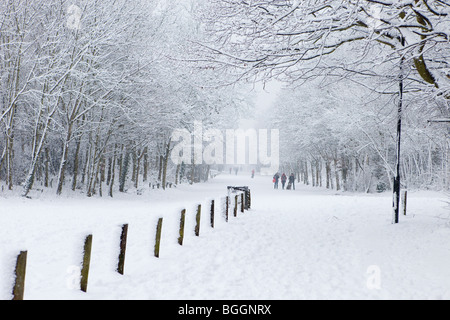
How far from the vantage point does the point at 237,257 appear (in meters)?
6.65

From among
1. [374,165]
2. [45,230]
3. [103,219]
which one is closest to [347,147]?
[374,165]

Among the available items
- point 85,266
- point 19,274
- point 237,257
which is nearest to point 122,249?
point 85,266

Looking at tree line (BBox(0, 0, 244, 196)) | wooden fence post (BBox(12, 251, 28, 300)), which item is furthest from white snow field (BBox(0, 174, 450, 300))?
tree line (BBox(0, 0, 244, 196))

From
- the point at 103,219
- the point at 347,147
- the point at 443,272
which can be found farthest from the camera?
the point at 347,147

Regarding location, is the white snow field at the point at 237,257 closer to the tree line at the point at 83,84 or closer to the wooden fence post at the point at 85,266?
the wooden fence post at the point at 85,266

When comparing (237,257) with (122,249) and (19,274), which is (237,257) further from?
(19,274)

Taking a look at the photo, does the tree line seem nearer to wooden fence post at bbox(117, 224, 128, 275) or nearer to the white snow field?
the white snow field

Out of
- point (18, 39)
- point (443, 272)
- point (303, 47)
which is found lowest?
point (443, 272)

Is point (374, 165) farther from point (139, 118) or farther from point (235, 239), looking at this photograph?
point (235, 239)

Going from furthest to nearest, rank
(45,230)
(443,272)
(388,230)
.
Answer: (388,230) < (45,230) < (443,272)

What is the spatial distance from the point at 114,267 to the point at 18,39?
1365cm

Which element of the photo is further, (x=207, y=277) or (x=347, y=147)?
(x=347, y=147)

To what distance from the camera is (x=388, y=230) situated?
9289mm

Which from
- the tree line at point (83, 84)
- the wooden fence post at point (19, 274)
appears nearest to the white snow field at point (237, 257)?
the wooden fence post at point (19, 274)
